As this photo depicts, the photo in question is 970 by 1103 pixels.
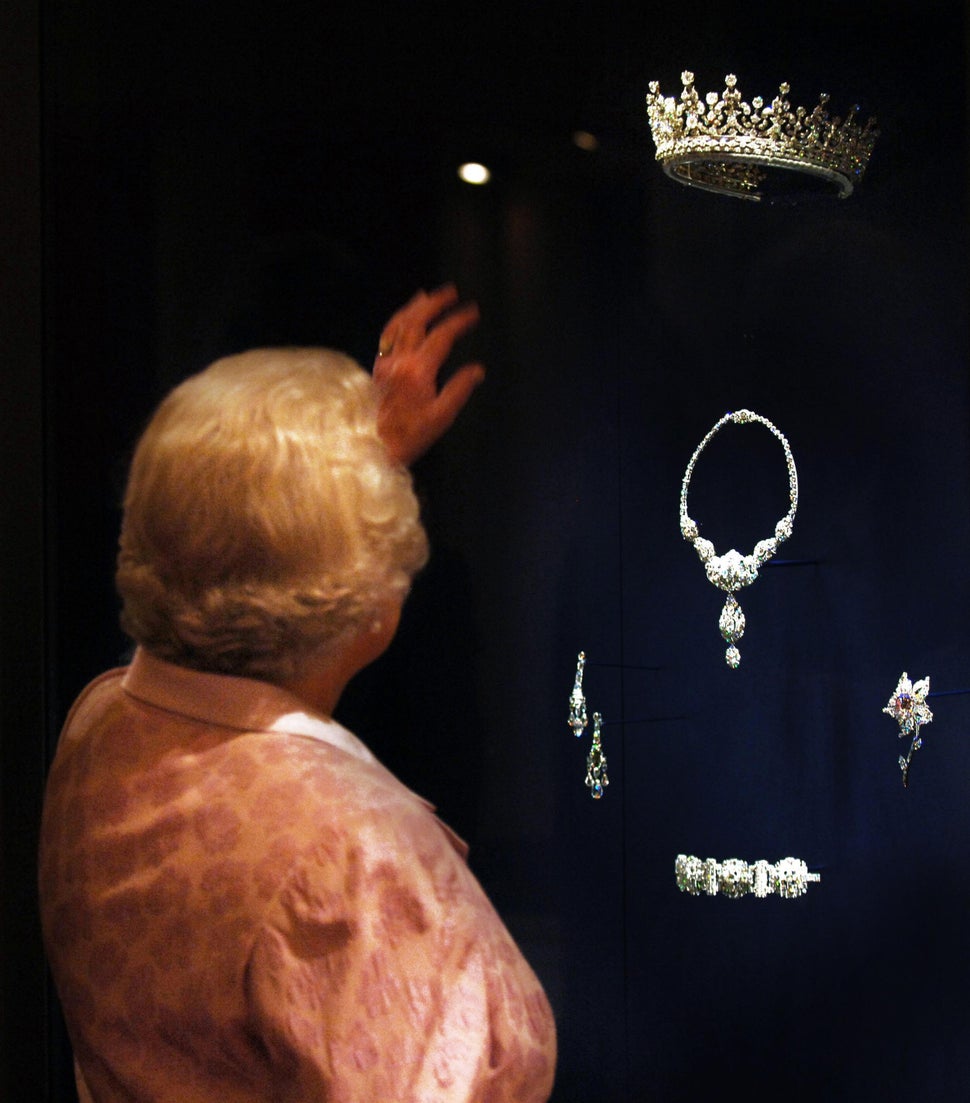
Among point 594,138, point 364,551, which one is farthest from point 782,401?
point 364,551

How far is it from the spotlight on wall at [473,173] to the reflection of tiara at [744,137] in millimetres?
214

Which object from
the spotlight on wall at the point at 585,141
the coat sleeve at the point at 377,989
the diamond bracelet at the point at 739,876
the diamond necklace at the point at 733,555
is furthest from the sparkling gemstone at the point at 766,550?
the coat sleeve at the point at 377,989

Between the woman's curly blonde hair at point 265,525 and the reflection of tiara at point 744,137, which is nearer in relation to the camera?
the woman's curly blonde hair at point 265,525

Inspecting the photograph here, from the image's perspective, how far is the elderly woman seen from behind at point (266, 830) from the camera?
1.23m

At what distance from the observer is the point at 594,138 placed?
170 cm

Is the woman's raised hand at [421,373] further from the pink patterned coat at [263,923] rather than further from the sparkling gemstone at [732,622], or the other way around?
the sparkling gemstone at [732,622]

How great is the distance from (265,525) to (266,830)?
28cm

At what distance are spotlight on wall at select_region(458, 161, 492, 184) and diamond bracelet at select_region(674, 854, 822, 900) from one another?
87 cm

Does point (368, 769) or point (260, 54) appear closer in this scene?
point (368, 769)

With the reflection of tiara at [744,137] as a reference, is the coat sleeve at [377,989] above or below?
below

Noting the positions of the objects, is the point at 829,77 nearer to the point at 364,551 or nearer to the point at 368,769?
the point at 364,551

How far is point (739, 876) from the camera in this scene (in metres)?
1.74

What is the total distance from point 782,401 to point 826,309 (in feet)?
0.41

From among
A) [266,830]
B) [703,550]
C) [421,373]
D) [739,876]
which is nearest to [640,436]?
[703,550]
